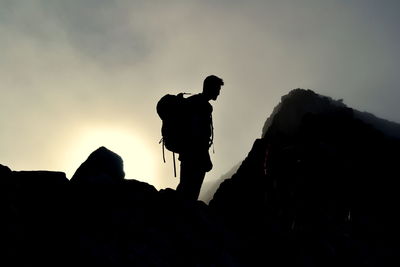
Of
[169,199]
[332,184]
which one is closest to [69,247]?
[169,199]

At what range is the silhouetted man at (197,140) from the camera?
8414 mm

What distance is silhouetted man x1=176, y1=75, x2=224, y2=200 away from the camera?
8414 mm

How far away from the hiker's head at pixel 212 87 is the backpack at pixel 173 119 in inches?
25.2

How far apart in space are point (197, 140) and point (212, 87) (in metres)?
1.35

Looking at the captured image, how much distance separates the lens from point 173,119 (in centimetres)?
828

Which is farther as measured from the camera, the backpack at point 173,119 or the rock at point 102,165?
the rock at point 102,165

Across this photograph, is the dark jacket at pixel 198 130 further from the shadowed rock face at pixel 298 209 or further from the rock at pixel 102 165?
the rock at pixel 102 165

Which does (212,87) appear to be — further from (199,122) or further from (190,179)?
(190,179)

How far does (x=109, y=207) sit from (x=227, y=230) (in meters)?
2.89

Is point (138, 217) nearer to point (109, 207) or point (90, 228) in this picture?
point (109, 207)

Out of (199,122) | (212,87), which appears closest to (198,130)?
(199,122)

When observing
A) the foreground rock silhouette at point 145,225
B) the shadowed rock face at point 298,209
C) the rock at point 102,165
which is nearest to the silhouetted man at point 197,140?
the foreground rock silhouette at point 145,225

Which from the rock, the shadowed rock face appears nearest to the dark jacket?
the shadowed rock face

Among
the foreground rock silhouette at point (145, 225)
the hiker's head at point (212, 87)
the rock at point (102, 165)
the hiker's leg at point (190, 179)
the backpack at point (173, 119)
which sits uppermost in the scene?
the hiker's head at point (212, 87)
